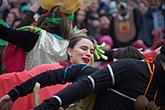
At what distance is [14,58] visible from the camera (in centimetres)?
580

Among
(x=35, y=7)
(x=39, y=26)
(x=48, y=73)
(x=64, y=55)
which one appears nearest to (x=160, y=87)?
(x=48, y=73)

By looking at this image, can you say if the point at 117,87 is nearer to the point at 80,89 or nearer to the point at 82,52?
the point at 80,89

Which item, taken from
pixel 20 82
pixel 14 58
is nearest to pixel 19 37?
pixel 14 58

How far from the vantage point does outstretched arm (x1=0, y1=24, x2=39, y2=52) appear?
5.53 metres

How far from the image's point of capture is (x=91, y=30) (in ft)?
39.8

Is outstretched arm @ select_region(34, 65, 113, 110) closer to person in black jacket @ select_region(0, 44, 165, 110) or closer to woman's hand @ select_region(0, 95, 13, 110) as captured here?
person in black jacket @ select_region(0, 44, 165, 110)

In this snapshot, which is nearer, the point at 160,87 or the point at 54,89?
the point at 160,87

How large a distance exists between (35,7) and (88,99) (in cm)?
297

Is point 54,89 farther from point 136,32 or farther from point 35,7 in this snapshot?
point 136,32

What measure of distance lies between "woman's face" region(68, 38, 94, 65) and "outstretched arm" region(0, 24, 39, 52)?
2.22 feet

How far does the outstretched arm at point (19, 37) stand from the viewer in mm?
5531

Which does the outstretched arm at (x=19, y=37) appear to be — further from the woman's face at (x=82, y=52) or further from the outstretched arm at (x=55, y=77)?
the outstretched arm at (x=55, y=77)

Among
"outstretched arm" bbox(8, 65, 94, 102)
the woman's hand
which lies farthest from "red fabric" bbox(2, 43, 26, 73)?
the woman's hand

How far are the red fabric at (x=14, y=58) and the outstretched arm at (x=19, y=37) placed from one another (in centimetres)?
13
